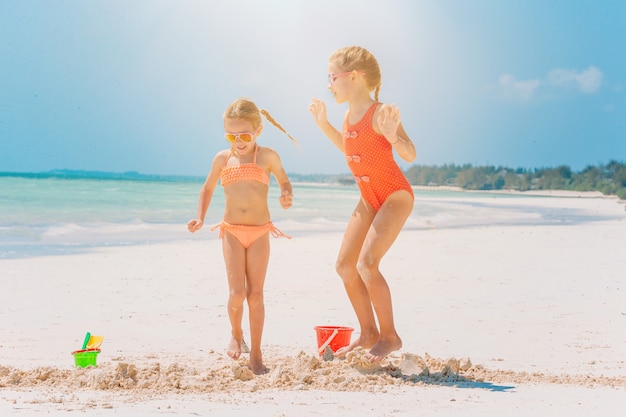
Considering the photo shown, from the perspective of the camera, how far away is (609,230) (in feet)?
60.8

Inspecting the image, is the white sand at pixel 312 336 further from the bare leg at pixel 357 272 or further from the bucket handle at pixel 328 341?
the bare leg at pixel 357 272

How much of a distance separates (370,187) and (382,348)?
43.0 inches

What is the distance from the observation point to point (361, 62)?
19.9 feet

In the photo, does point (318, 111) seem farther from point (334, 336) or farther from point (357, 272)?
point (334, 336)

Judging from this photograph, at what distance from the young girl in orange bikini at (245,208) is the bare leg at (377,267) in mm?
610

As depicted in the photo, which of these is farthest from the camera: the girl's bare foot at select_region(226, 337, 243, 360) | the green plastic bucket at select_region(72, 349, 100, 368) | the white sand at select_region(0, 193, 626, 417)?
the girl's bare foot at select_region(226, 337, 243, 360)

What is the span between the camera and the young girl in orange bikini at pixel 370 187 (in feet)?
18.6

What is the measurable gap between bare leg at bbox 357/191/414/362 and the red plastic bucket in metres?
0.48

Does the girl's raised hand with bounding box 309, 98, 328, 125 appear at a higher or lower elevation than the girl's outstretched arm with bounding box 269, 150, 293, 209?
higher

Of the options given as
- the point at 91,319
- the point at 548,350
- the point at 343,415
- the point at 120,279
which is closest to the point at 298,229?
the point at 120,279

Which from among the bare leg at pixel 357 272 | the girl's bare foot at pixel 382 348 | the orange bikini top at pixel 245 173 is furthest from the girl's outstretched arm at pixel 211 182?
the girl's bare foot at pixel 382 348

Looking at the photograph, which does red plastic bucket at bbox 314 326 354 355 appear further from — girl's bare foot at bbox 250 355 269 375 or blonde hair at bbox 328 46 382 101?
blonde hair at bbox 328 46 382 101

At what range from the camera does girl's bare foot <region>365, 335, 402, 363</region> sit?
18.4 feet

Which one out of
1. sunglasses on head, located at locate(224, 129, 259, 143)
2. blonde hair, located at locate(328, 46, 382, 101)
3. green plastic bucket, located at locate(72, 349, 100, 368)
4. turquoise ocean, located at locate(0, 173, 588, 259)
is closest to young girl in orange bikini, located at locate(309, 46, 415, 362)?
blonde hair, located at locate(328, 46, 382, 101)
